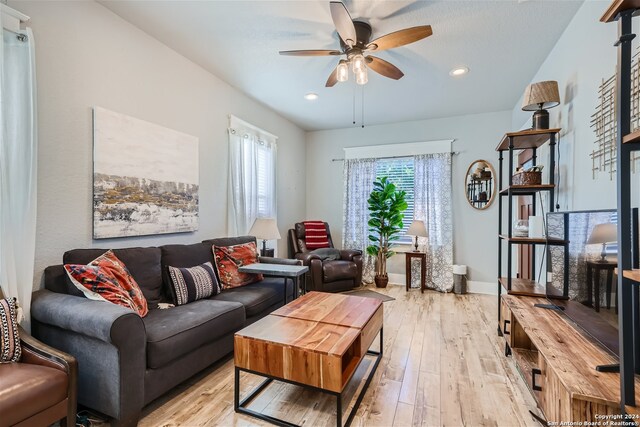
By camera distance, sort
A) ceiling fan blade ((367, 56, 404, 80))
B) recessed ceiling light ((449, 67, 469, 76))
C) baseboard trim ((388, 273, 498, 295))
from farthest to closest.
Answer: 1. baseboard trim ((388, 273, 498, 295))
2. recessed ceiling light ((449, 67, 469, 76))
3. ceiling fan blade ((367, 56, 404, 80))

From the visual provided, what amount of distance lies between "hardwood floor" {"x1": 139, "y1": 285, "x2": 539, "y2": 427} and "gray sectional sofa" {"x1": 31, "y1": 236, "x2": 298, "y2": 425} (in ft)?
0.59

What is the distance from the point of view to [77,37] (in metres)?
2.13

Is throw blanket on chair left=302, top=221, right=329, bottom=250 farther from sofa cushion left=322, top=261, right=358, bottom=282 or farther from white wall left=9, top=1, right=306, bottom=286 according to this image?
white wall left=9, top=1, right=306, bottom=286

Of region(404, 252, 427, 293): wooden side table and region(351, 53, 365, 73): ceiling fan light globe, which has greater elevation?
region(351, 53, 365, 73): ceiling fan light globe

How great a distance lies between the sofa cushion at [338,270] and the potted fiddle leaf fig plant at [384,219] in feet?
1.97

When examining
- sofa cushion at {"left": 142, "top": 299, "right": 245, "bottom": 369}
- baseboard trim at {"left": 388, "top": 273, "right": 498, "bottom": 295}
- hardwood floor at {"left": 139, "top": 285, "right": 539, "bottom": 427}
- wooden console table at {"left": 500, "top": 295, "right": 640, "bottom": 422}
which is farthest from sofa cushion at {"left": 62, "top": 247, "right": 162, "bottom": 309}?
baseboard trim at {"left": 388, "top": 273, "right": 498, "bottom": 295}

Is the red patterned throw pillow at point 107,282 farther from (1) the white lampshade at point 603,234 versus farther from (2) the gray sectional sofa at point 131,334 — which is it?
(1) the white lampshade at point 603,234

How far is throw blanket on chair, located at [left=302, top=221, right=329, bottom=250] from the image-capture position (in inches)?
197

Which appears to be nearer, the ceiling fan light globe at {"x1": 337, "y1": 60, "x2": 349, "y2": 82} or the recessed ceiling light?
the ceiling fan light globe at {"x1": 337, "y1": 60, "x2": 349, "y2": 82}

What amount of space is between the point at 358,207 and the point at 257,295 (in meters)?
2.98

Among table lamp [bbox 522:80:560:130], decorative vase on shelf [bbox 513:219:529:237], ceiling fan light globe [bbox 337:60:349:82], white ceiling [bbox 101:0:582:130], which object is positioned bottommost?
decorative vase on shelf [bbox 513:219:529:237]

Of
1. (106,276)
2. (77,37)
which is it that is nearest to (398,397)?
(106,276)

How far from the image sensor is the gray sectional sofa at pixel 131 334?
1.54 m

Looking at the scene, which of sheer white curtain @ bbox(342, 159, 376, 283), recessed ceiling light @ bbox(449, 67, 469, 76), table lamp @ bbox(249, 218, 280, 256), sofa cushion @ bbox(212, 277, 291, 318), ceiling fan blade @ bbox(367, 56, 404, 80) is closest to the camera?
ceiling fan blade @ bbox(367, 56, 404, 80)
